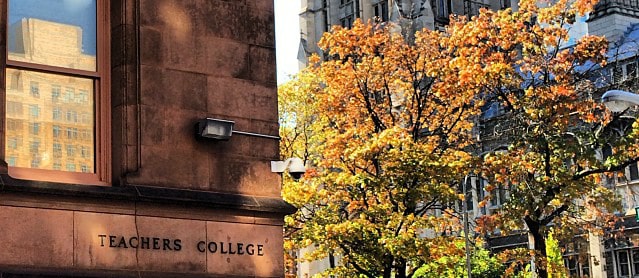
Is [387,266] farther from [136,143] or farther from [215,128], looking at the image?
[136,143]

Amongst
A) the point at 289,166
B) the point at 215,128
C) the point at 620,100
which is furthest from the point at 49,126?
the point at 620,100

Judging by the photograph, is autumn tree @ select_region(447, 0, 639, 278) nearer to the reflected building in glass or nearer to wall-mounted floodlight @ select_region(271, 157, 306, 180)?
wall-mounted floodlight @ select_region(271, 157, 306, 180)

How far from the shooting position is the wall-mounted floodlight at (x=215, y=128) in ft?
45.1

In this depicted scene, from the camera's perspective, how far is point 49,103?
43.0ft

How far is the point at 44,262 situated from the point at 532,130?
20.7 metres

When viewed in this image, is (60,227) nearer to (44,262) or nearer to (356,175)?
(44,262)

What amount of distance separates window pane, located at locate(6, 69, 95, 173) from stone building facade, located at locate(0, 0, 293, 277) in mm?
14

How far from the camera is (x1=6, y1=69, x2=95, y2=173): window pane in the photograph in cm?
1275

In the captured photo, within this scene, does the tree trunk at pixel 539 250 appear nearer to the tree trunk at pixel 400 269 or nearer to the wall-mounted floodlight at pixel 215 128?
the tree trunk at pixel 400 269

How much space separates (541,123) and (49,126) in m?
19.7

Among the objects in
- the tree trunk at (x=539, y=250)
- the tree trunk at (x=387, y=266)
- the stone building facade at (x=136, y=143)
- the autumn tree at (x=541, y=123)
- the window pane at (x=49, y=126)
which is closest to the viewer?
the stone building facade at (x=136, y=143)

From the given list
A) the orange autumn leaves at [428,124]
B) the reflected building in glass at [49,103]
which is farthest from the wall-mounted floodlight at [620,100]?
the orange autumn leaves at [428,124]

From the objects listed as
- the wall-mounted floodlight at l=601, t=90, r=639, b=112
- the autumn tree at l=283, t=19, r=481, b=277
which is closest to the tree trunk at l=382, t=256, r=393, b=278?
the autumn tree at l=283, t=19, r=481, b=277

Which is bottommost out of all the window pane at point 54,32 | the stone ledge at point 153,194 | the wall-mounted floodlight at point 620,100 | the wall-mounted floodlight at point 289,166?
the stone ledge at point 153,194
